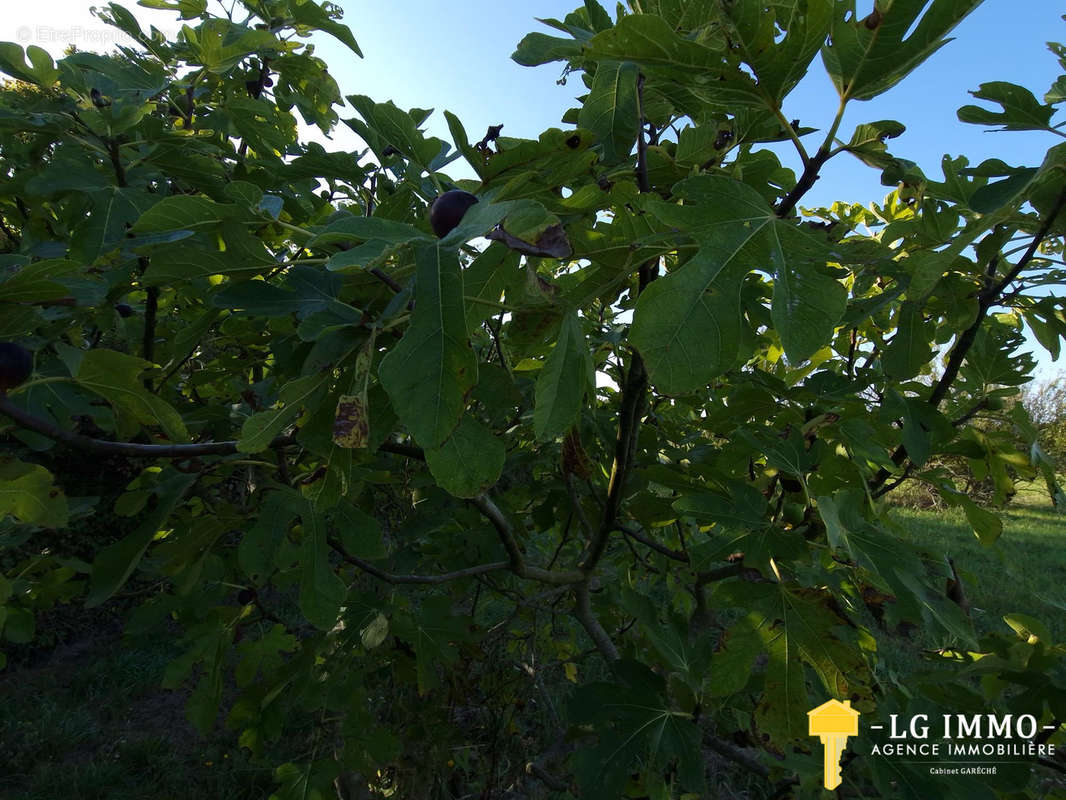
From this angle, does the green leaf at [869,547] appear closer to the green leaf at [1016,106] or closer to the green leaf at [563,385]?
the green leaf at [563,385]

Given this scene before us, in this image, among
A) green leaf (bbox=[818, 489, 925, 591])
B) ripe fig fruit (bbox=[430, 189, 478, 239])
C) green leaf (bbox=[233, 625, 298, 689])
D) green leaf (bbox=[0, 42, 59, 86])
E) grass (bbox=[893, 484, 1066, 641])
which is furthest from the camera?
grass (bbox=[893, 484, 1066, 641])

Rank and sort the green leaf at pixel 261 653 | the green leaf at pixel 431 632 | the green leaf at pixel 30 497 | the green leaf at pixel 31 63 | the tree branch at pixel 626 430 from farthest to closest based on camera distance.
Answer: the green leaf at pixel 261 653
the green leaf at pixel 431 632
the green leaf at pixel 31 63
the tree branch at pixel 626 430
the green leaf at pixel 30 497

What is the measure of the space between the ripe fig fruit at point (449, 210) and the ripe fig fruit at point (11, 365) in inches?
31.7

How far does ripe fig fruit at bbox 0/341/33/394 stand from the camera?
1.10 meters

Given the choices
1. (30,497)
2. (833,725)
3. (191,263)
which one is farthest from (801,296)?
(30,497)

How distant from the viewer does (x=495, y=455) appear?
35.7 inches

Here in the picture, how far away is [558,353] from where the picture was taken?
0.89 metres

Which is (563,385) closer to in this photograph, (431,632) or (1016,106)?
Answer: (1016,106)

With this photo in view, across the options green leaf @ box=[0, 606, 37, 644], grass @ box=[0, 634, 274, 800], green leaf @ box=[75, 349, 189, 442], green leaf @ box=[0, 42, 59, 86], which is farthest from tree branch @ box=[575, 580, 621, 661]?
grass @ box=[0, 634, 274, 800]

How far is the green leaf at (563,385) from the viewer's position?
0.85 metres

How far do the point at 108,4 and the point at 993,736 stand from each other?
329 centimetres

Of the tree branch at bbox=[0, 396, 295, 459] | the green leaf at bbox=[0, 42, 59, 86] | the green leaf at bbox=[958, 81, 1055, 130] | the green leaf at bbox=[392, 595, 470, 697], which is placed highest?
the green leaf at bbox=[0, 42, 59, 86]

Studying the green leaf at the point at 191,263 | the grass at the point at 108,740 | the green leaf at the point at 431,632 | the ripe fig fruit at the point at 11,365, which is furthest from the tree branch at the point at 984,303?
the grass at the point at 108,740

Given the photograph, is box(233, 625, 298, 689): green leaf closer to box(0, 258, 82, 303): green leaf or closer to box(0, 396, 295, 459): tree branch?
box(0, 396, 295, 459): tree branch
